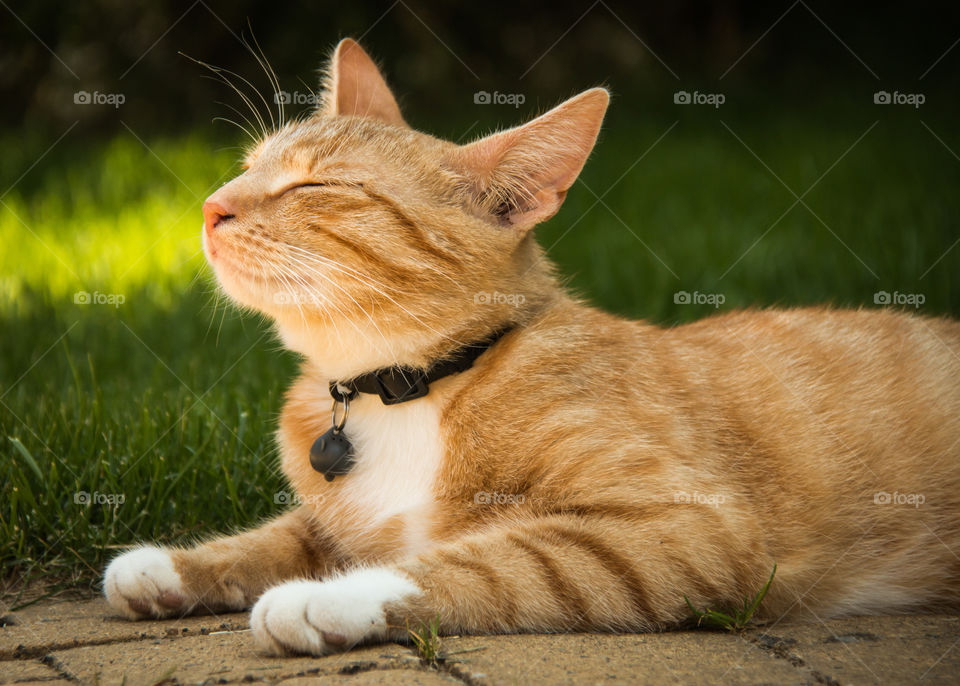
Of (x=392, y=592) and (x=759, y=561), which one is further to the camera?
(x=759, y=561)

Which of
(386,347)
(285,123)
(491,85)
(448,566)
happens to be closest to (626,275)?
(285,123)

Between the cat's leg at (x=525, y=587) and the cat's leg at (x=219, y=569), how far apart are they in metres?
0.55

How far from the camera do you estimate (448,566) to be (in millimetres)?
2350

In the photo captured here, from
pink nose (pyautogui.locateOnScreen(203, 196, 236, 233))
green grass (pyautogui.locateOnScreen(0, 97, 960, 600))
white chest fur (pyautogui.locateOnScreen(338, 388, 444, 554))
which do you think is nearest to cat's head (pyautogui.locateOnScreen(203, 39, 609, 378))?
pink nose (pyautogui.locateOnScreen(203, 196, 236, 233))

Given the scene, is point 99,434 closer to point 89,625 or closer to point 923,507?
point 89,625

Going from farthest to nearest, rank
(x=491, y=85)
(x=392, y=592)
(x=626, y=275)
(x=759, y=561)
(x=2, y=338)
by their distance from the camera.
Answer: (x=491, y=85)
(x=626, y=275)
(x=2, y=338)
(x=759, y=561)
(x=392, y=592)

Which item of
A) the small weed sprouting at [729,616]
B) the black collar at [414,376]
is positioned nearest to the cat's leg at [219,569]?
the black collar at [414,376]

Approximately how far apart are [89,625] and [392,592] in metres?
0.92

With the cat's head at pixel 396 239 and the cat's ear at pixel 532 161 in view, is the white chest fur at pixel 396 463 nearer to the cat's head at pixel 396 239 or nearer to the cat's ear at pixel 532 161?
the cat's head at pixel 396 239

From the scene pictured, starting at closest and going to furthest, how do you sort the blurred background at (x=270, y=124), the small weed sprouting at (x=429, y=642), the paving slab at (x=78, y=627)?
the small weed sprouting at (x=429, y=642) → the paving slab at (x=78, y=627) → the blurred background at (x=270, y=124)

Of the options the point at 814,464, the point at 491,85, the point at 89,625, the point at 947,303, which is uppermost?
A: the point at 491,85

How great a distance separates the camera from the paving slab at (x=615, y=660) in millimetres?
2004

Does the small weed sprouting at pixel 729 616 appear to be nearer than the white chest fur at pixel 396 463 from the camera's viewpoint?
Yes

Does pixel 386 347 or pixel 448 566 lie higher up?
pixel 386 347
